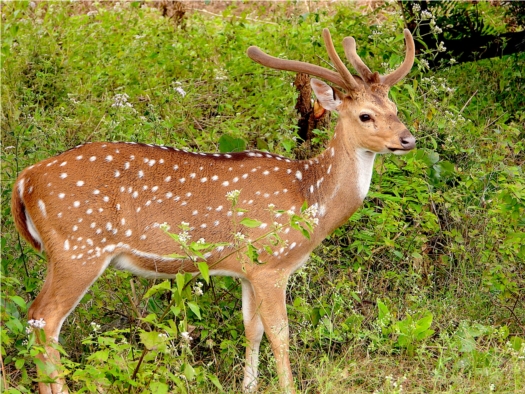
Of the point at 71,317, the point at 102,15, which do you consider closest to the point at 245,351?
the point at 71,317

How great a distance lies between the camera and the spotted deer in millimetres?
5492

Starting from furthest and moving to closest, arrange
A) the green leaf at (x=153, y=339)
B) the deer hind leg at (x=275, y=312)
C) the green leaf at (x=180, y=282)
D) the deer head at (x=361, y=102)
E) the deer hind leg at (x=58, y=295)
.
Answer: the deer head at (x=361, y=102) → the deer hind leg at (x=275, y=312) → the deer hind leg at (x=58, y=295) → the green leaf at (x=153, y=339) → the green leaf at (x=180, y=282)

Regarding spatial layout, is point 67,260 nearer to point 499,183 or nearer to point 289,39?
point 499,183

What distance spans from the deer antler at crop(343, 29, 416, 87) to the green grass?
421 millimetres

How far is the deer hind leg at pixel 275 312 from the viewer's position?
5812 millimetres

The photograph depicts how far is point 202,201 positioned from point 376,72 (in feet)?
4.58

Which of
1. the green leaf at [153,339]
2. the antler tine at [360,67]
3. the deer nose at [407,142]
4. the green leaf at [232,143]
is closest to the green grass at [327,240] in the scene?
the green leaf at [153,339]

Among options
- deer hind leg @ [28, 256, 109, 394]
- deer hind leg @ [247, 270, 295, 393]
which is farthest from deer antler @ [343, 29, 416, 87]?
deer hind leg @ [28, 256, 109, 394]

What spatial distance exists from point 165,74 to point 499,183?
3.14 meters

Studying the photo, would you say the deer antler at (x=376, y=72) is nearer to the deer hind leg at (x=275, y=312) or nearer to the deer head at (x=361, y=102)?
the deer head at (x=361, y=102)

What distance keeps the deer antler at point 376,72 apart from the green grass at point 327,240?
0.42 meters

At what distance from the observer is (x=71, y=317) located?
20.5ft

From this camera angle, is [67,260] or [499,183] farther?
[499,183]

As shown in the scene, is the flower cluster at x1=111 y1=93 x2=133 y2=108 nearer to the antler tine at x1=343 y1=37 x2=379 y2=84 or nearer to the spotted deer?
the spotted deer
